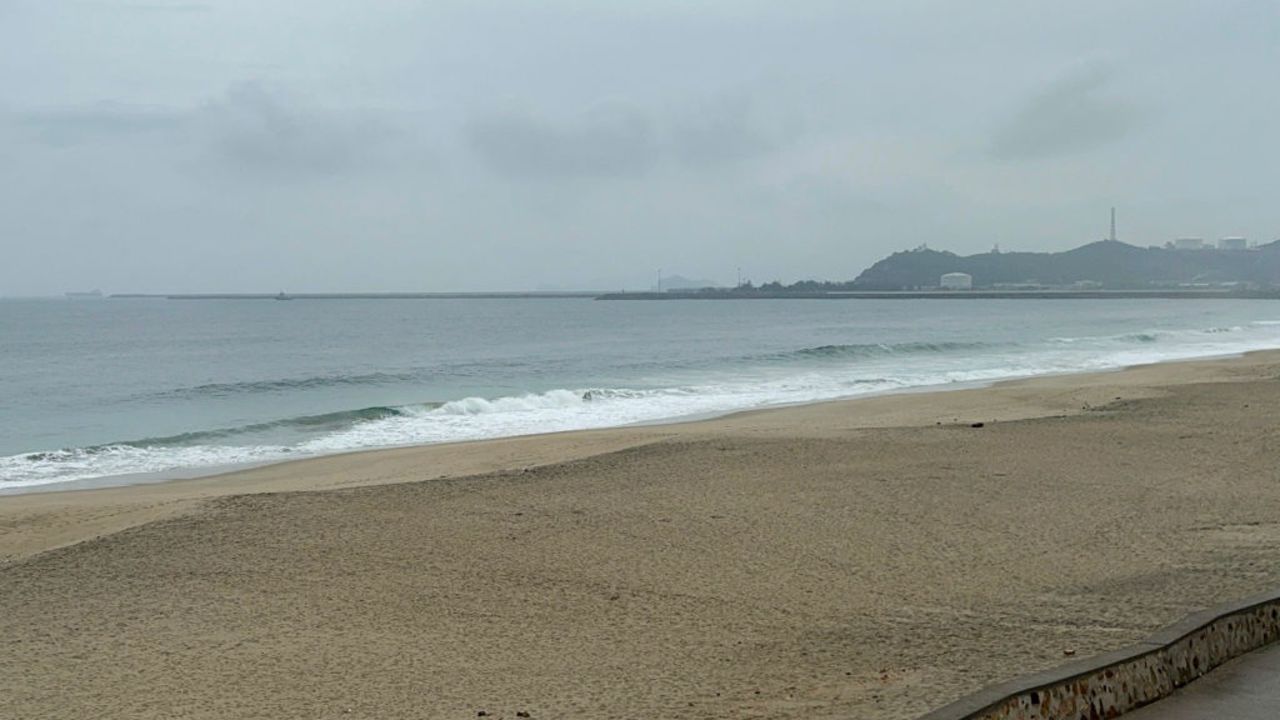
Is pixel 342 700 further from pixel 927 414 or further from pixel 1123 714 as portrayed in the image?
pixel 927 414

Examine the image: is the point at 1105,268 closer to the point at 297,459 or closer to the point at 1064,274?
the point at 1064,274

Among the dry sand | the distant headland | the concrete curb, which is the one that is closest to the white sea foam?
the dry sand

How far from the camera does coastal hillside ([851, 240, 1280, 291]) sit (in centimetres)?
16850

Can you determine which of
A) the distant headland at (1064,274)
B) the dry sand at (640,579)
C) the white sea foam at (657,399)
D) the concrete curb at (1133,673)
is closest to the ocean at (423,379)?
the white sea foam at (657,399)

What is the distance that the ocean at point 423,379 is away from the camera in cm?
2031

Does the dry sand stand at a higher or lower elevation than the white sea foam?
higher

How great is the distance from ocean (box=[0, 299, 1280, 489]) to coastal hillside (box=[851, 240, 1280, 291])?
115837 mm

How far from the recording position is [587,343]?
2121 inches

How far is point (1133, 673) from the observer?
4574 mm

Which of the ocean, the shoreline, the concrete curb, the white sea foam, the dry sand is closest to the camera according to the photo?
the concrete curb

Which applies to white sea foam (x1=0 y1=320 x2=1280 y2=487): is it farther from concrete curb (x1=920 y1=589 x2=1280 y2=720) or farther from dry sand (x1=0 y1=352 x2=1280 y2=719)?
concrete curb (x1=920 y1=589 x2=1280 y2=720)

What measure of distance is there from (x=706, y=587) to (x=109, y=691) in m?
3.24

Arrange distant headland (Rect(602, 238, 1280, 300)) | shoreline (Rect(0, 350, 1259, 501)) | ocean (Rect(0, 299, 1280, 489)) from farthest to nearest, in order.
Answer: distant headland (Rect(602, 238, 1280, 300)) → ocean (Rect(0, 299, 1280, 489)) → shoreline (Rect(0, 350, 1259, 501))

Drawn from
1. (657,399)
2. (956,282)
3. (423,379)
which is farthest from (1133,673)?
(956,282)
